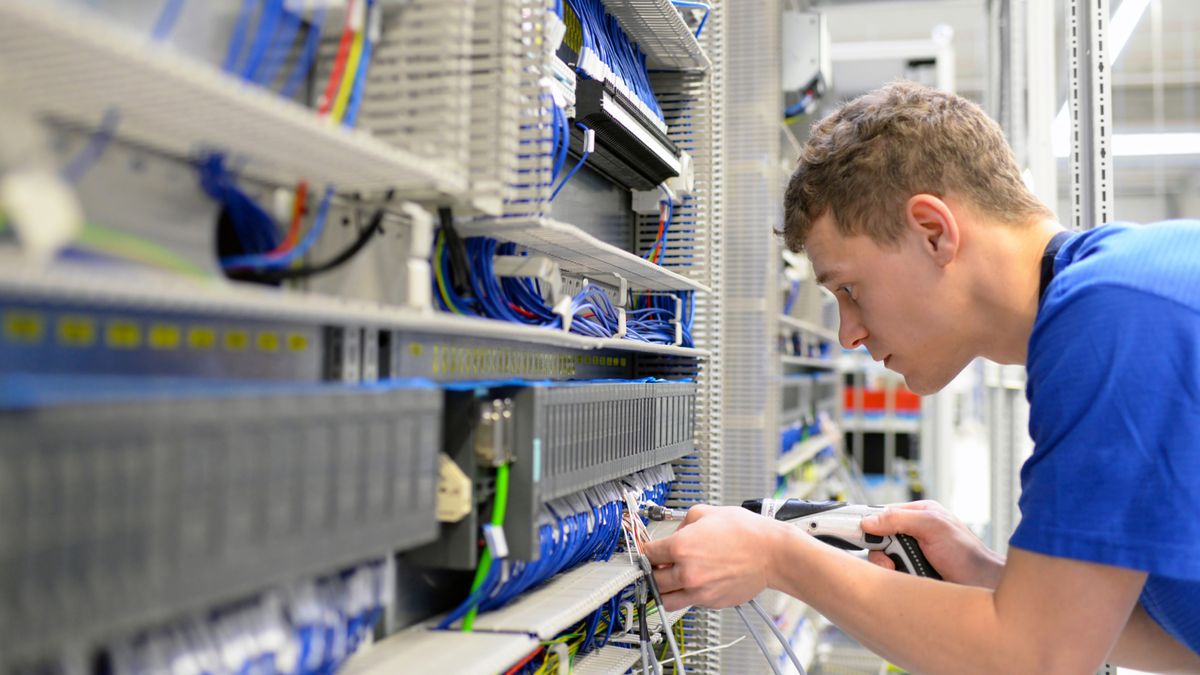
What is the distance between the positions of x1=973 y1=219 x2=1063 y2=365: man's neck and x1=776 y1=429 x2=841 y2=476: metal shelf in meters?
1.92

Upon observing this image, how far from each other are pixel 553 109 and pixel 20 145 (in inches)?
29.0

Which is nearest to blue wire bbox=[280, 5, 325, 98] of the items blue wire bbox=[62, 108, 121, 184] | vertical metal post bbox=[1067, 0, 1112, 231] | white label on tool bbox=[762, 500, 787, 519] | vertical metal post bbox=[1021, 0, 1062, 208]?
blue wire bbox=[62, 108, 121, 184]

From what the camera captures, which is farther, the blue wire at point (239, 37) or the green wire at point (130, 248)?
the blue wire at point (239, 37)

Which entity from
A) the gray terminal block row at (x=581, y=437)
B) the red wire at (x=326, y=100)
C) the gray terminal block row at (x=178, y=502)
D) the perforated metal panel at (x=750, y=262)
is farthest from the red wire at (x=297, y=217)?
the perforated metal panel at (x=750, y=262)

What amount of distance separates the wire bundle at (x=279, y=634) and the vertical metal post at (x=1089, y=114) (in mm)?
1799

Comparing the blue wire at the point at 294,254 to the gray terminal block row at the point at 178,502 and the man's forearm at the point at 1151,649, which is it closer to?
the gray terminal block row at the point at 178,502

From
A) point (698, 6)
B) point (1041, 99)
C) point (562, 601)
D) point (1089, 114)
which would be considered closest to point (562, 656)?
point (562, 601)

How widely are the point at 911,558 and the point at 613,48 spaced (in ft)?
3.77

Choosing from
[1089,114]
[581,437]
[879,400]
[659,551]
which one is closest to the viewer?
[581,437]

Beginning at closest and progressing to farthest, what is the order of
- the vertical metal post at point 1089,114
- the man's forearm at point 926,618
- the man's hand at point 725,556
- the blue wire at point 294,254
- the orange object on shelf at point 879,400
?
the blue wire at point 294,254 → the man's forearm at point 926,618 → the man's hand at point 725,556 → the vertical metal post at point 1089,114 → the orange object on shelf at point 879,400

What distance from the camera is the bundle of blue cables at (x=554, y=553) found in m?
1.17

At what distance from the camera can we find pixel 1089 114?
2.06 metres

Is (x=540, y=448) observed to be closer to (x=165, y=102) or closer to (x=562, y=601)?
(x=562, y=601)

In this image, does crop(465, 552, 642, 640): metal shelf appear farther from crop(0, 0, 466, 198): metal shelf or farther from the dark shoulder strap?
the dark shoulder strap
